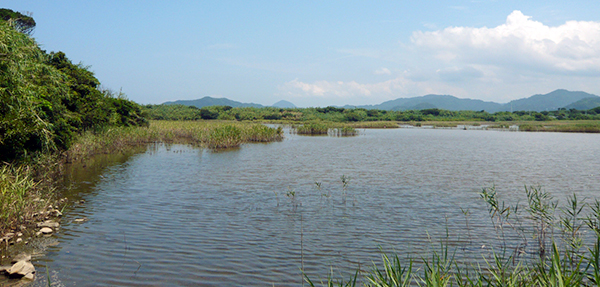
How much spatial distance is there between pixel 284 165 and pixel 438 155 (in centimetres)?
1062

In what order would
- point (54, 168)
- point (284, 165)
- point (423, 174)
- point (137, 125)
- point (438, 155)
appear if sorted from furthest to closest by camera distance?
point (137, 125), point (438, 155), point (284, 165), point (423, 174), point (54, 168)

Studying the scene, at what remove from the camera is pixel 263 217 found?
30.8ft

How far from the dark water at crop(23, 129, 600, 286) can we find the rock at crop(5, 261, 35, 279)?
28 centimetres

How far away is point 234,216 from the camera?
941 cm

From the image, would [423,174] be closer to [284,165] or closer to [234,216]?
[284,165]

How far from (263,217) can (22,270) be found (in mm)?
5022

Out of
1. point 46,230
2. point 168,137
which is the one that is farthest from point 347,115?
point 46,230

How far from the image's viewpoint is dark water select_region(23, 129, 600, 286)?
618 centimetres

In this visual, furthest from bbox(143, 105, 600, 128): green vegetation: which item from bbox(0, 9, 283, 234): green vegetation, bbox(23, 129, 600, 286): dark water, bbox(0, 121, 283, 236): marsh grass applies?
bbox(23, 129, 600, 286): dark water

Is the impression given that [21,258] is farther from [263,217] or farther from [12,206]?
[263,217]

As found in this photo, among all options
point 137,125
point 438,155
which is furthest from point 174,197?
point 137,125

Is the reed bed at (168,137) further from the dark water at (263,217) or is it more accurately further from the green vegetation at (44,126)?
the dark water at (263,217)

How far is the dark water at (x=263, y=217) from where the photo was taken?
6184mm

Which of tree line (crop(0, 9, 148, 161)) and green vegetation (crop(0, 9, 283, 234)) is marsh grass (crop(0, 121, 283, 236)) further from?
tree line (crop(0, 9, 148, 161))
